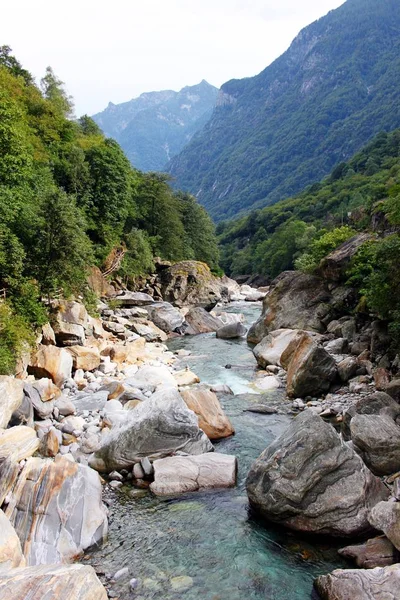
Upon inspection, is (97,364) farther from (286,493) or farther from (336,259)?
(336,259)

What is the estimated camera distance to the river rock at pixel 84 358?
60.5ft

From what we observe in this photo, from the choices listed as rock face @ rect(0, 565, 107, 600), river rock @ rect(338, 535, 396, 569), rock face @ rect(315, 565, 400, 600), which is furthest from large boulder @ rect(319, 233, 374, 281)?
rock face @ rect(0, 565, 107, 600)

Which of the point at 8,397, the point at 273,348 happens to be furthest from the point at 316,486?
the point at 273,348

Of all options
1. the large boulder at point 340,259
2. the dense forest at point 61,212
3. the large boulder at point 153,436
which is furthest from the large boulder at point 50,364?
the large boulder at point 340,259

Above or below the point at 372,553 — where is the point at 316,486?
above

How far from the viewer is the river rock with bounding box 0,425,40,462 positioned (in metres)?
9.78

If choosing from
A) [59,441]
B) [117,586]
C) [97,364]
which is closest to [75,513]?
[117,586]

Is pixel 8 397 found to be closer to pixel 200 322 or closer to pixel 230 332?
pixel 230 332

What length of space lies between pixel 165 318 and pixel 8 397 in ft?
68.8

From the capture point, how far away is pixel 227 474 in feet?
35.0

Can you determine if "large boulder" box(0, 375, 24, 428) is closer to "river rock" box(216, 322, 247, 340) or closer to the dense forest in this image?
the dense forest

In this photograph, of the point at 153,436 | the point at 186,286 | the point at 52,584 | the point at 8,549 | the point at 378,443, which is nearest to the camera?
the point at 52,584

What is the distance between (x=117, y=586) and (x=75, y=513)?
5.77 feet

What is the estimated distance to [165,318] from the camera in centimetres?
3225
